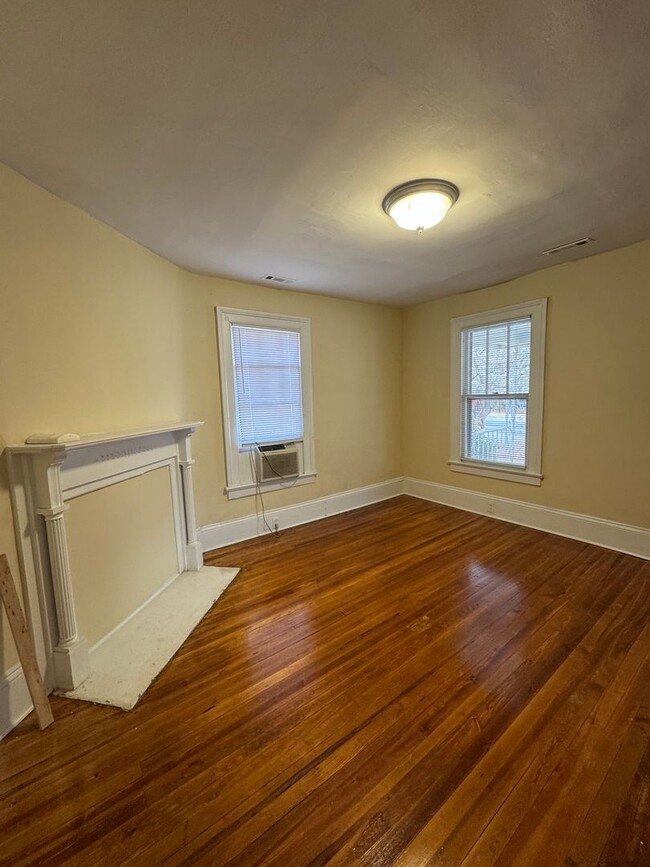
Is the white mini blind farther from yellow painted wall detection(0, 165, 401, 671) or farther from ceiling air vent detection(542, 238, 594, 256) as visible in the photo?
ceiling air vent detection(542, 238, 594, 256)

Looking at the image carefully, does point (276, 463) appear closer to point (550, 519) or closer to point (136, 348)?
point (136, 348)

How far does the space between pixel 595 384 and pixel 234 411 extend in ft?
11.2

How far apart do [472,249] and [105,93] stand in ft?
8.38

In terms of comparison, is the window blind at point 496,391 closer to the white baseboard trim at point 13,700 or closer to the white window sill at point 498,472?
→ the white window sill at point 498,472

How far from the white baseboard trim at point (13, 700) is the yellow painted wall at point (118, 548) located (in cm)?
31

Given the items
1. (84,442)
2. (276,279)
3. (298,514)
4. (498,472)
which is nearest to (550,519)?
(498,472)

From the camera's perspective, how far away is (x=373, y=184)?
188cm

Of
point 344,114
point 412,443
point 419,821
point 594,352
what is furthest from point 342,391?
point 419,821

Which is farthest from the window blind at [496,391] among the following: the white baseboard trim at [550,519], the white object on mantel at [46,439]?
the white object on mantel at [46,439]

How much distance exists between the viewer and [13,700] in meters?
1.59

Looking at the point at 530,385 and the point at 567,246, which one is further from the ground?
the point at 567,246

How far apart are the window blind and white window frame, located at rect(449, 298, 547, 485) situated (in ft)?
0.18

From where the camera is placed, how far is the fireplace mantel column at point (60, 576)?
167cm

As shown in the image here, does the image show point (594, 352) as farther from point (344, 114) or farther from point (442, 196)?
point (344, 114)
